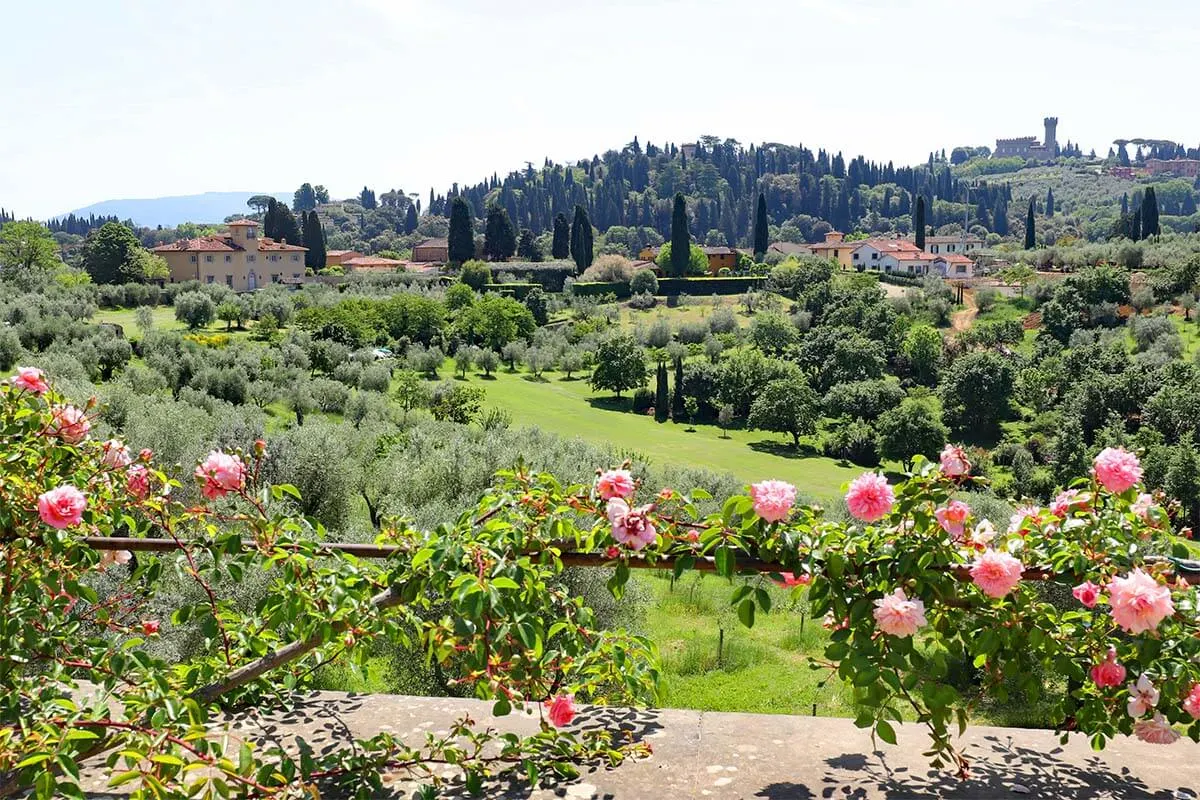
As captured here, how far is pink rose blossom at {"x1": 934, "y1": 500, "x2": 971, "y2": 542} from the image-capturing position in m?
2.64

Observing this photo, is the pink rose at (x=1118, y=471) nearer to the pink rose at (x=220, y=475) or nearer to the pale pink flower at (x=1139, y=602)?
the pale pink flower at (x=1139, y=602)

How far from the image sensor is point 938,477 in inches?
104

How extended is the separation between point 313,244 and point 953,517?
83992 mm

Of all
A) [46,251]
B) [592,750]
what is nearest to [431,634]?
[592,750]

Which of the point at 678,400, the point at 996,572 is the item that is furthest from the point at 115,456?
the point at 678,400

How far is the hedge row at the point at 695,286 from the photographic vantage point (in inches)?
3196

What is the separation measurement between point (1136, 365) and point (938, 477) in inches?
2025

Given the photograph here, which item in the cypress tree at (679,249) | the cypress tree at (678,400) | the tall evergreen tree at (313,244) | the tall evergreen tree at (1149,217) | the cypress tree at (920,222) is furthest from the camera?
the cypress tree at (920,222)

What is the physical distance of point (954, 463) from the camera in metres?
2.63

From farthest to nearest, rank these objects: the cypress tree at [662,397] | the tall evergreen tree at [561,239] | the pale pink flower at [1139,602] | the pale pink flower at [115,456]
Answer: the tall evergreen tree at [561,239], the cypress tree at [662,397], the pale pink flower at [115,456], the pale pink flower at [1139,602]

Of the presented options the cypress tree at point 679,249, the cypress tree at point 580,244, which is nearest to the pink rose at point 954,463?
the cypress tree at point 679,249

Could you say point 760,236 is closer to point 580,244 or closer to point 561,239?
point 580,244

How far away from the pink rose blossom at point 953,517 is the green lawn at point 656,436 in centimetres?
3243

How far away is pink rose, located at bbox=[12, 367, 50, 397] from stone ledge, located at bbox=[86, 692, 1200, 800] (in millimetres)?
1359
